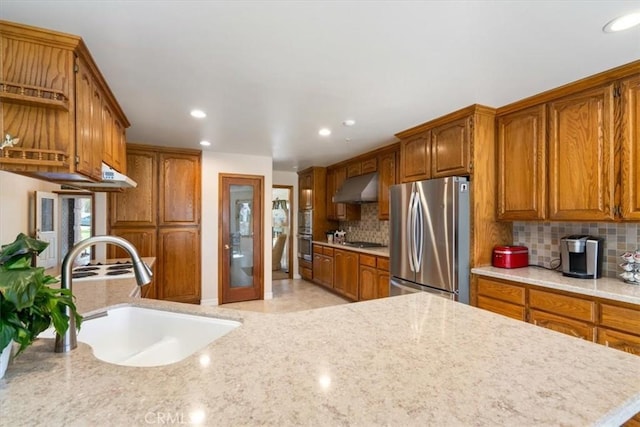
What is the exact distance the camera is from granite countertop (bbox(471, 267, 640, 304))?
190 centimetres

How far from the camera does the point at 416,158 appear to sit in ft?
11.1

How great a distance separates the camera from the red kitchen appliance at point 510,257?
277 cm

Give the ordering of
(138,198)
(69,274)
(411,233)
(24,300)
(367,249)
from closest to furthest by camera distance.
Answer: (24,300)
(69,274)
(411,233)
(138,198)
(367,249)

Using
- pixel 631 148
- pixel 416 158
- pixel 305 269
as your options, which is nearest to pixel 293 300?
pixel 305 269

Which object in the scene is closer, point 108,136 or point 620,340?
point 620,340

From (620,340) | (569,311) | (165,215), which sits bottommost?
(620,340)

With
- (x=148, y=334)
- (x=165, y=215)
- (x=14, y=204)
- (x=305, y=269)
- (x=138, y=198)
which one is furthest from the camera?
(x=305, y=269)

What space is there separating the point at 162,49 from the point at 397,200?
259 cm

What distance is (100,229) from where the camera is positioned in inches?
155

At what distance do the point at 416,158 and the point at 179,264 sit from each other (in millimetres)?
3499

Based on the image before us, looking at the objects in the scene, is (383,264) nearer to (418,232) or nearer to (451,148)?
(418,232)

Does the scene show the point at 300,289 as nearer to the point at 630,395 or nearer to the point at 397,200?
the point at 397,200

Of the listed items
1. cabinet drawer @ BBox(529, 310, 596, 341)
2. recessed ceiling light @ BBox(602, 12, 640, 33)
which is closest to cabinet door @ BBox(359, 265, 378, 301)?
cabinet drawer @ BBox(529, 310, 596, 341)

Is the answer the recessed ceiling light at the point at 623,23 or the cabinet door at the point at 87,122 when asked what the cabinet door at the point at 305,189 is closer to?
the cabinet door at the point at 87,122
